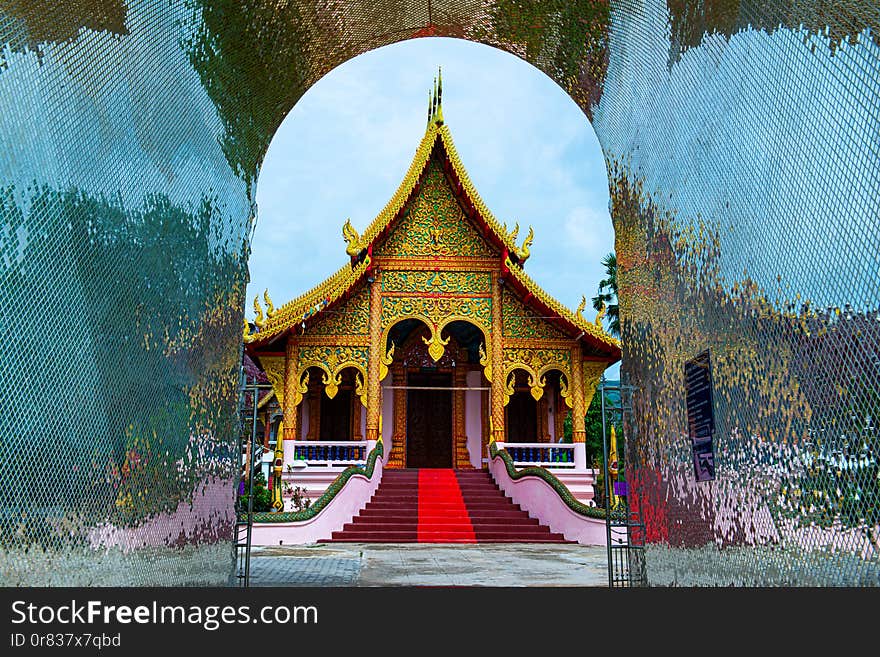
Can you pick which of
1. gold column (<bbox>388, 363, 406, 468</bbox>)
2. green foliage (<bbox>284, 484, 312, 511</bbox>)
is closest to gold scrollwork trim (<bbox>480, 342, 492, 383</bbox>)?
gold column (<bbox>388, 363, 406, 468</bbox>)

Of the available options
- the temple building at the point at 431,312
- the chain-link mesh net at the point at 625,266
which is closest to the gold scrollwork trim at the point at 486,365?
the temple building at the point at 431,312

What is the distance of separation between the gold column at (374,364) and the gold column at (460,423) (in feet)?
8.80

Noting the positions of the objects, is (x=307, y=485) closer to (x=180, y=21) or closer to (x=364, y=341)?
(x=364, y=341)

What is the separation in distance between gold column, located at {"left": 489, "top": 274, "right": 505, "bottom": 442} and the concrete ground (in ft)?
13.2

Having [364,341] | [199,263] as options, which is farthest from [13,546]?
[364,341]

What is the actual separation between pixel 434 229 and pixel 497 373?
10.4 feet

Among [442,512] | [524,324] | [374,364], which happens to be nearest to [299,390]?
[374,364]

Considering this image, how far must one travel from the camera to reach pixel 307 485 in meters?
12.6

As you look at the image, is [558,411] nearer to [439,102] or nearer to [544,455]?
[544,455]

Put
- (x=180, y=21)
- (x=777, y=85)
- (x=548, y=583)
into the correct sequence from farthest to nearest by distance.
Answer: (x=548, y=583) < (x=180, y=21) < (x=777, y=85)

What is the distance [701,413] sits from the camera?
3.20 meters

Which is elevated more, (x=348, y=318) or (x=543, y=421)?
(x=348, y=318)

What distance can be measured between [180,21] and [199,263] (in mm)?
1181

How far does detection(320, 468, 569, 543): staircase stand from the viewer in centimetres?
1080
